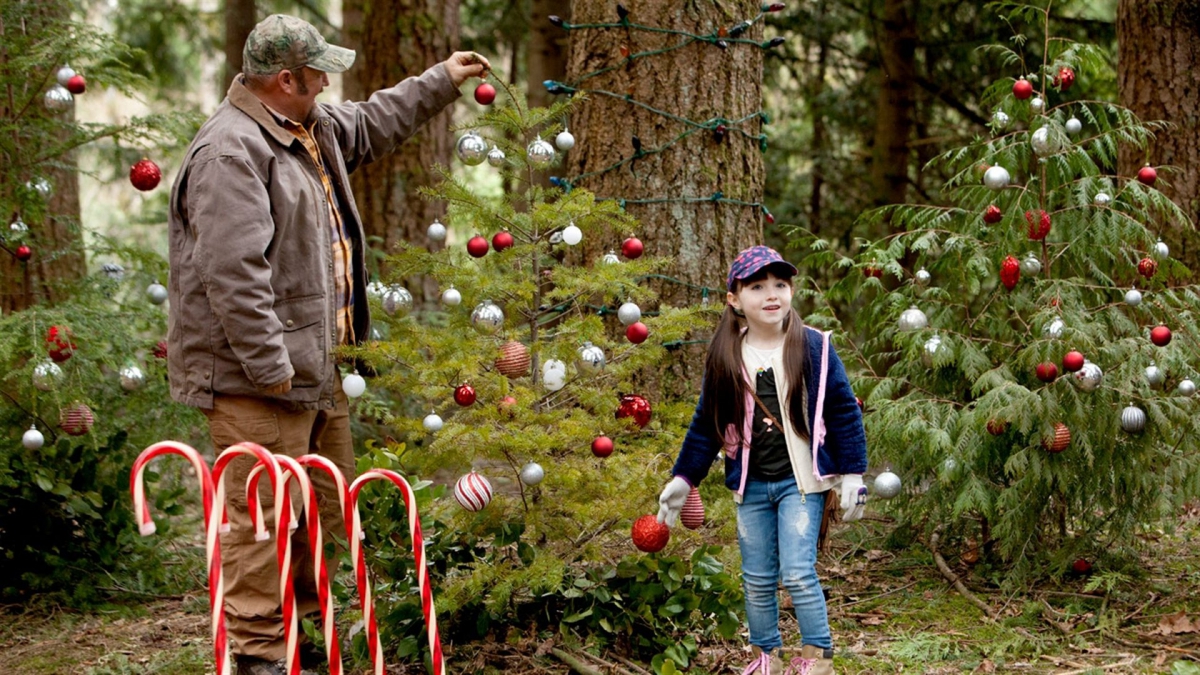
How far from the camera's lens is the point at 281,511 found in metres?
2.78

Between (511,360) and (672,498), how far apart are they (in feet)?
2.43

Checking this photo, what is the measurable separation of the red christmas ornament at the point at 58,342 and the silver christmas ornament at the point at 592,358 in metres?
2.38

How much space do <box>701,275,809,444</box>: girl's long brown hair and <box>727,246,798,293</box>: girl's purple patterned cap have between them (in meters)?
0.04

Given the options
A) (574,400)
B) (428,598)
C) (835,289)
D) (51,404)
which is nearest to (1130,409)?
(835,289)

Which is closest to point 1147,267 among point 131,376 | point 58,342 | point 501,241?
point 501,241

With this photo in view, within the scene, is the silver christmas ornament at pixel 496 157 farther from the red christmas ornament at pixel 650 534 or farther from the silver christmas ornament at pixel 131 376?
the silver christmas ornament at pixel 131 376

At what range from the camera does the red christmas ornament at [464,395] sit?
3.78 metres

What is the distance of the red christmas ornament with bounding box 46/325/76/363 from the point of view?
4.77 m

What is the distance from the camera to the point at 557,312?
439cm

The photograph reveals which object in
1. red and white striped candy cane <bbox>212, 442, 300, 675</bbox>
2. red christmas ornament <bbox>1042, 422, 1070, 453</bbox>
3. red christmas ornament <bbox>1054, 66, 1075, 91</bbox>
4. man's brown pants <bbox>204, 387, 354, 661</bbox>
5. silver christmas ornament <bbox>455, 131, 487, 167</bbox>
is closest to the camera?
red and white striped candy cane <bbox>212, 442, 300, 675</bbox>

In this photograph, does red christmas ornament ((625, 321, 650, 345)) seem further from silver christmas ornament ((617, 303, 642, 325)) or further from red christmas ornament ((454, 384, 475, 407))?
red christmas ornament ((454, 384, 475, 407))

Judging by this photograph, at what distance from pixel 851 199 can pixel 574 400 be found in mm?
7526

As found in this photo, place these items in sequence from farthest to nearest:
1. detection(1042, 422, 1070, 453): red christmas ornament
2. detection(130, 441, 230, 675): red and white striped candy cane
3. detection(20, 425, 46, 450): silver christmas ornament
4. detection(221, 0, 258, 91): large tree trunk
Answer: detection(221, 0, 258, 91): large tree trunk, detection(20, 425, 46, 450): silver christmas ornament, detection(1042, 422, 1070, 453): red christmas ornament, detection(130, 441, 230, 675): red and white striped candy cane

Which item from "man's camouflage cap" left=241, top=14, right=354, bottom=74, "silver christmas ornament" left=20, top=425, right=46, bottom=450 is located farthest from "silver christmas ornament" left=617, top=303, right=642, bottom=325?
"silver christmas ornament" left=20, top=425, right=46, bottom=450
